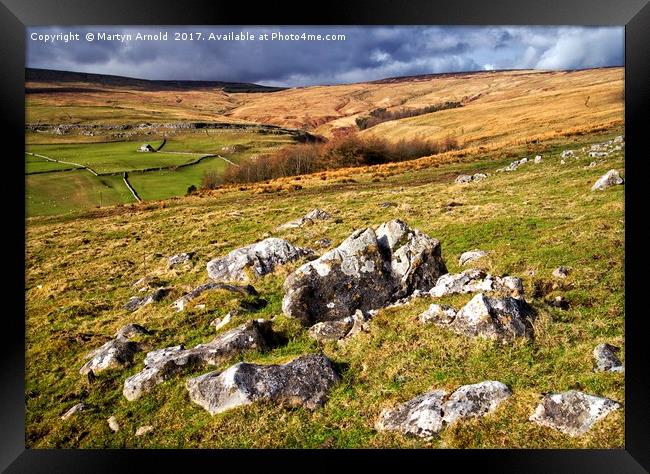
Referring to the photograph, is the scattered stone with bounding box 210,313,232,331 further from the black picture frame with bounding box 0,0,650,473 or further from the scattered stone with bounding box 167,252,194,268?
the scattered stone with bounding box 167,252,194,268

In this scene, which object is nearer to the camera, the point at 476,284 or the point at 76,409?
the point at 76,409

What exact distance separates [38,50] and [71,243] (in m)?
4.84

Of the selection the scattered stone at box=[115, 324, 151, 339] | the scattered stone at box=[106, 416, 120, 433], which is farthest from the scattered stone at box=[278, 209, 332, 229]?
the scattered stone at box=[106, 416, 120, 433]

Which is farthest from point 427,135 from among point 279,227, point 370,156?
point 279,227

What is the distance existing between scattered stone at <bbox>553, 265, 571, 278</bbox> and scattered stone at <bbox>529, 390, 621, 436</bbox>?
3446 mm

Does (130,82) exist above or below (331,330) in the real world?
above

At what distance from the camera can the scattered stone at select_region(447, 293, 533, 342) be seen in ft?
31.0

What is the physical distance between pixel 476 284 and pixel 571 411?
3296 mm

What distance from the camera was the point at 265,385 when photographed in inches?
357

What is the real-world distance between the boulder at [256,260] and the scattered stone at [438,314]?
4.31 m

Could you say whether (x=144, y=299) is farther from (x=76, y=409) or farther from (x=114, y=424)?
(x=114, y=424)

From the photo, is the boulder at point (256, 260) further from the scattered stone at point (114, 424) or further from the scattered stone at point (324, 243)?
the scattered stone at point (114, 424)
